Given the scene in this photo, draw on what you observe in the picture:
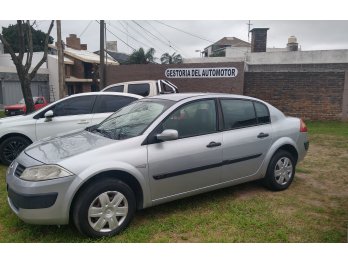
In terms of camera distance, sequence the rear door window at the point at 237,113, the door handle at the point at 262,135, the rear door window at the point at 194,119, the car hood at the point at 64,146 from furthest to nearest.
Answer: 1. the door handle at the point at 262,135
2. the rear door window at the point at 237,113
3. the rear door window at the point at 194,119
4. the car hood at the point at 64,146

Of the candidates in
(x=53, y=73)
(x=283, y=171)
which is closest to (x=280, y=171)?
(x=283, y=171)

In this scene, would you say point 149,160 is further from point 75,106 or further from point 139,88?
point 139,88

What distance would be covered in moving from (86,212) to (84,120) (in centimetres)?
341

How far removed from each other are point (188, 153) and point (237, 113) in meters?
1.12

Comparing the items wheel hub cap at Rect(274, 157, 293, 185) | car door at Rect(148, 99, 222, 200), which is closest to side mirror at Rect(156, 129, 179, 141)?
car door at Rect(148, 99, 222, 200)

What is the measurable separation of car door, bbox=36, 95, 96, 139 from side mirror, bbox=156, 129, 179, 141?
123 inches

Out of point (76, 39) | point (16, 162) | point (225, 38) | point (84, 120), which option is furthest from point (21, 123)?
point (225, 38)

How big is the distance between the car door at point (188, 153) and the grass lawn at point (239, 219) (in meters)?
0.39

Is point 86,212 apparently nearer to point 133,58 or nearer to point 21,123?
point 21,123

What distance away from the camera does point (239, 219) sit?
12.8 ft

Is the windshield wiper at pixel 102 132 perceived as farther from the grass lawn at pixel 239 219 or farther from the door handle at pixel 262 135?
the door handle at pixel 262 135

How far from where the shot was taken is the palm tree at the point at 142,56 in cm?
3325

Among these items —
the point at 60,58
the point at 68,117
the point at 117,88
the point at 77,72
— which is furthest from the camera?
the point at 77,72

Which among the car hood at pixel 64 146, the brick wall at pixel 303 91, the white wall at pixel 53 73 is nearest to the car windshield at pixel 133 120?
the car hood at pixel 64 146
